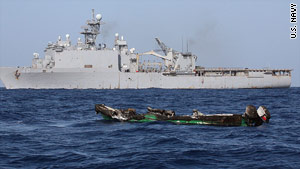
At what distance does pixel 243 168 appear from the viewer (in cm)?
997

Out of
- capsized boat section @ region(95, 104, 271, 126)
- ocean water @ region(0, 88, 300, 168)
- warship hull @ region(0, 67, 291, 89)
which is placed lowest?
ocean water @ region(0, 88, 300, 168)

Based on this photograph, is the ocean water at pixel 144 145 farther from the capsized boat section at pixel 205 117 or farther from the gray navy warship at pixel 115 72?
the gray navy warship at pixel 115 72

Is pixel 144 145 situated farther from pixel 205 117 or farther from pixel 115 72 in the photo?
pixel 115 72

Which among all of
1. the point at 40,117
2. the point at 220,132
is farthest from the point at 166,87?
the point at 220,132

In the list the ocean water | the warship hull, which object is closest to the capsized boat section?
the ocean water

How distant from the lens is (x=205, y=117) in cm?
1827

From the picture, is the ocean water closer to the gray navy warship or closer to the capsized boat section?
the capsized boat section

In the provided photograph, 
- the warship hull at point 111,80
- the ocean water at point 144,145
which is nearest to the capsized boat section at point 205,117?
the ocean water at point 144,145

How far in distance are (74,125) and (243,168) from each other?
33.9ft

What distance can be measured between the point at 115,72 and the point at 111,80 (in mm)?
1446

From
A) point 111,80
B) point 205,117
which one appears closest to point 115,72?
point 111,80

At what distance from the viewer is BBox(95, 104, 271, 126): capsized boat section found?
1782 cm

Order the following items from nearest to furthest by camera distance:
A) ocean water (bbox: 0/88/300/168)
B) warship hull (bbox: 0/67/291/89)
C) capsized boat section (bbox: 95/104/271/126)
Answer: ocean water (bbox: 0/88/300/168) < capsized boat section (bbox: 95/104/271/126) < warship hull (bbox: 0/67/291/89)

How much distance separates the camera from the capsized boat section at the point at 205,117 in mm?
17819
